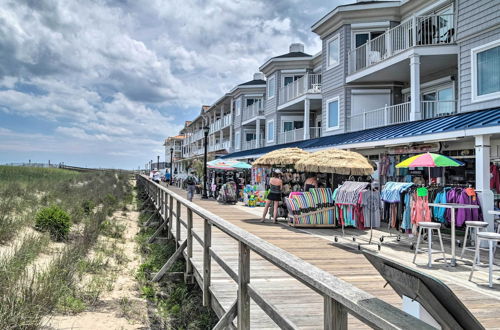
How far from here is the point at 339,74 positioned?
1816cm

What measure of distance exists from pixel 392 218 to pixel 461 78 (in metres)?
5.51

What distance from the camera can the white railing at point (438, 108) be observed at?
1447 centimetres

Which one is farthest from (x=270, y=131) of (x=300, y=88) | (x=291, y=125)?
(x=300, y=88)

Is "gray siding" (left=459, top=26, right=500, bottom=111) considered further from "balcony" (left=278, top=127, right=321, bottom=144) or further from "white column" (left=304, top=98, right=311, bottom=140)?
"balcony" (left=278, top=127, right=321, bottom=144)

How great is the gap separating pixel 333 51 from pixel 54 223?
14328mm

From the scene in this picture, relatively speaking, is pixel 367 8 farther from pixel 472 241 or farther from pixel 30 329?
pixel 30 329

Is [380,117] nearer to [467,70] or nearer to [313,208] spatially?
[467,70]

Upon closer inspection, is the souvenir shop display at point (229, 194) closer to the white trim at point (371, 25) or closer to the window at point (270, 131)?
Result: the window at point (270, 131)

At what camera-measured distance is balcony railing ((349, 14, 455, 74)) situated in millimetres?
13911

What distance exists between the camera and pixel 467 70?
38.5 ft

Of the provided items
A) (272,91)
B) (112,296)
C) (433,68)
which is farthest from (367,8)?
(112,296)

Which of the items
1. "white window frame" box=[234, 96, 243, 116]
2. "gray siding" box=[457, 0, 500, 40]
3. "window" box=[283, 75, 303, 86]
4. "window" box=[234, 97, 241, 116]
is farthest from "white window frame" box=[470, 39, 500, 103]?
"window" box=[234, 97, 241, 116]

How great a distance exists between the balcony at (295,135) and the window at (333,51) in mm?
4593

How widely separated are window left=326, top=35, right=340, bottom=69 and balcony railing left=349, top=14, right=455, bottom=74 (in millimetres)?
1151
